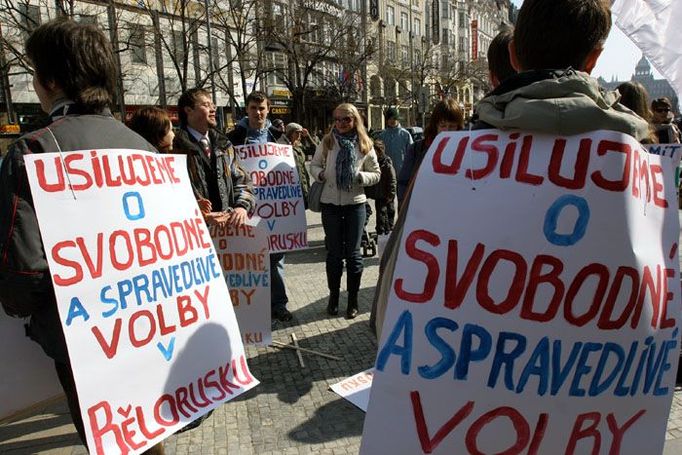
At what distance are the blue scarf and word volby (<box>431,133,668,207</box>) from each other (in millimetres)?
3126

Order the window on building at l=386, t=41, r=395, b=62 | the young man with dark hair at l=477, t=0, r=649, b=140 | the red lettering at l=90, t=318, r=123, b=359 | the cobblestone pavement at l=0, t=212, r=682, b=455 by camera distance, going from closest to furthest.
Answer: the young man with dark hair at l=477, t=0, r=649, b=140
the red lettering at l=90, t=318, r=123, b=359
the cobblestone pavement at l=0, t=212, r=682, b=455
the window on building at l=386, t=41, r=395, b=62

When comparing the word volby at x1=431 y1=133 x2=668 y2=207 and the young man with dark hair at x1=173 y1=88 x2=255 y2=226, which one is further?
the young man with dark hair at x1=173 y1=88 x2=255 y2=226

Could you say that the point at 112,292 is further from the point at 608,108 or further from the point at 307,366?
the point at 307,366

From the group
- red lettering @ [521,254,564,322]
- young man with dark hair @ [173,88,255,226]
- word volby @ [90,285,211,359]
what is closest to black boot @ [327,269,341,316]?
young man with dark hair @ [173,88,255,226]

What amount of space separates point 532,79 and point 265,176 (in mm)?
3674

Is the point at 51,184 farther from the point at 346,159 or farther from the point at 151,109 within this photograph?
the point at 346,159

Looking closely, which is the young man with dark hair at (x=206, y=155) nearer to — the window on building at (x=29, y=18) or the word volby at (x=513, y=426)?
the word volby at (x=513, y=426)

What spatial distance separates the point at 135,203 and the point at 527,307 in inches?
56.8

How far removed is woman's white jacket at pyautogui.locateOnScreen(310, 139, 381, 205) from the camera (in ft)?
15.2

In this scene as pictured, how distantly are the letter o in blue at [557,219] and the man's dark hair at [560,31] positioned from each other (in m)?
0.38

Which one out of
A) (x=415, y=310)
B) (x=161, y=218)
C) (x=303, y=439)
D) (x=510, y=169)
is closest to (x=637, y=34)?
(x=510, y=169)

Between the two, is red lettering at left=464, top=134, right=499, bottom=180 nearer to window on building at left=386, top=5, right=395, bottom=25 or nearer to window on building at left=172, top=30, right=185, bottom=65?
window on building at left=172, top=30, right=185, bottom=65

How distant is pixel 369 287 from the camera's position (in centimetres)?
563

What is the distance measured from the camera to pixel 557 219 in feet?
4.41
